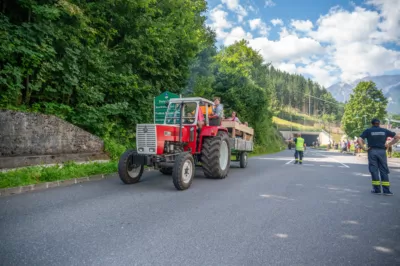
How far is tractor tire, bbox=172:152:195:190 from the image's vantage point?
6.49 metres

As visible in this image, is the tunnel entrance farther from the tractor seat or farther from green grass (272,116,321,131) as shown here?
the tractor seat

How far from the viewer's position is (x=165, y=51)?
14.3m

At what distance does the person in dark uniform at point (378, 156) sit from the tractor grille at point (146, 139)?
5503 mm

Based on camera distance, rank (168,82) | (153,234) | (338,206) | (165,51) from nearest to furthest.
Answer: (153,234), (338,206), (165,51), (168,82)

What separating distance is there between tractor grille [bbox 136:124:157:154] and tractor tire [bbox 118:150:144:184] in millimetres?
349

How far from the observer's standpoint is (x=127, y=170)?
24.2 feet

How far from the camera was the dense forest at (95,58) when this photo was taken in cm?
848

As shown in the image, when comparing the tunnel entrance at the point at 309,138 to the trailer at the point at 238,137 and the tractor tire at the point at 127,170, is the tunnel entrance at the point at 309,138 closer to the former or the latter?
the trailer at the point at 238,137

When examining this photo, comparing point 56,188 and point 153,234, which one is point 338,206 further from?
point 56,188

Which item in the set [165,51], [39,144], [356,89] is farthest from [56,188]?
[356,89]

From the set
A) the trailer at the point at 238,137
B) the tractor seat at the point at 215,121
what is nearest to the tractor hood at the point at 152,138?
the tractor seat at the point at 215,121

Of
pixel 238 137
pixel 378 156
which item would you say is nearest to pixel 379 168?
pixel 378 156

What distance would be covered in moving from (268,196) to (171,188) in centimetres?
243

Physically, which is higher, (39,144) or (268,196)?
(39,144)
